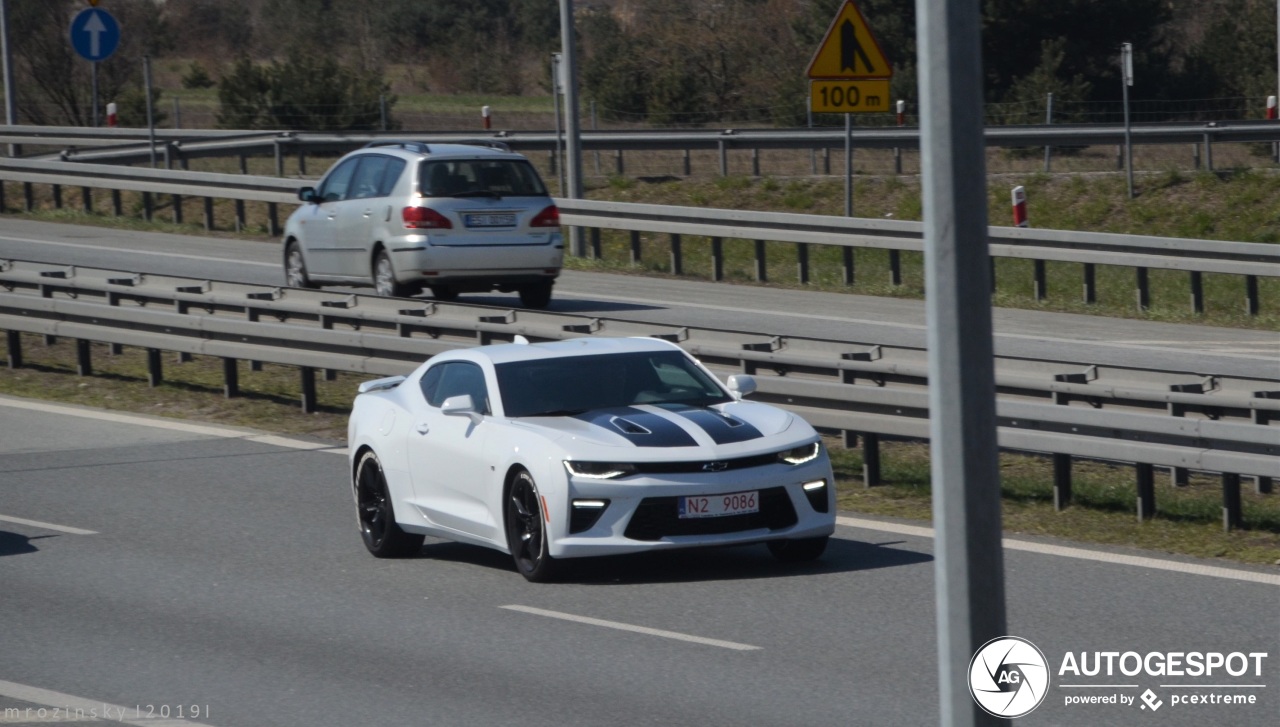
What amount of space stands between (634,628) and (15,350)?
42.9 ft

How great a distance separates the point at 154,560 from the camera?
36.7 feet

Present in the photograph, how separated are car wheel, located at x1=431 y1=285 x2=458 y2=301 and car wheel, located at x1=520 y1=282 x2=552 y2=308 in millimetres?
750

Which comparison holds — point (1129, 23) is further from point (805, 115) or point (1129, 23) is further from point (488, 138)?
point (488, 138)

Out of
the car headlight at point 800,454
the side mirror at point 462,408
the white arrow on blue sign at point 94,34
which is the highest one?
the white arrow on blue sign at point 94,34

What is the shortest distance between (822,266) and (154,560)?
17.2 metres

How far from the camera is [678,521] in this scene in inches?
391

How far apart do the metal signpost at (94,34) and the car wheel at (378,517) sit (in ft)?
65.4

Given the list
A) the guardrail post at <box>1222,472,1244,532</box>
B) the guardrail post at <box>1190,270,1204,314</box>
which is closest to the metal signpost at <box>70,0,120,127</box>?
the guardrail post at <box>1190,270,1204,314</box>

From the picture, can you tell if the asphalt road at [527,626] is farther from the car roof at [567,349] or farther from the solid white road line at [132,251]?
the solid white road line at [132,251]

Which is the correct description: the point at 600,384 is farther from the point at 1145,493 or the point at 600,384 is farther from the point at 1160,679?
the point at 1160,679

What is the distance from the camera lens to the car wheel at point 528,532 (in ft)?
33.2

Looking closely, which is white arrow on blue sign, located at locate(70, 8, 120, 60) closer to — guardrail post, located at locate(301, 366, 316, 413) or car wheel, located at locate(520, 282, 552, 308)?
car wheel, located at locate(520, 282, 552, 308)

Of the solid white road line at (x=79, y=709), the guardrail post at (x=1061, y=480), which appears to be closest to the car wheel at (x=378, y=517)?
the solid white road line at (x=79, y=709)

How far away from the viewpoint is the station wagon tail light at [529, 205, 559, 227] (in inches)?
784
